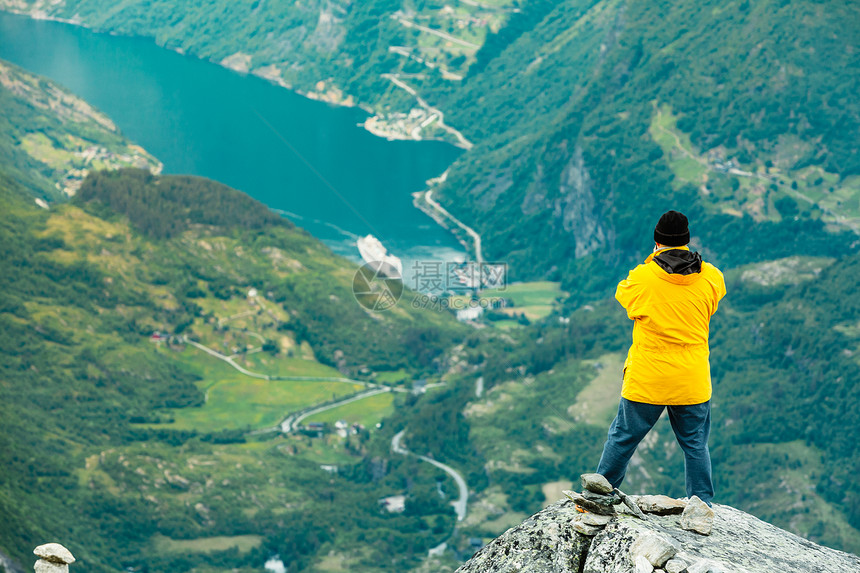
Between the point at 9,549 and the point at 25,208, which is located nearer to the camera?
the point at 9,549

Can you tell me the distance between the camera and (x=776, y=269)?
143 metres

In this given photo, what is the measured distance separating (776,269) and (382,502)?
228ft

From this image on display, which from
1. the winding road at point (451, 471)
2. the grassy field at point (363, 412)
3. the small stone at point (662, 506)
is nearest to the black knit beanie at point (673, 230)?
the small stone at point (662, 506)

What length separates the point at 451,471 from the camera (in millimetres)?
113875

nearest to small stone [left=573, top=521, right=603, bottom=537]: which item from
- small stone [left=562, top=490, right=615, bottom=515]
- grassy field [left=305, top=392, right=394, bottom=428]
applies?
small stone [left=562, top=490, right=615, bottom=515]

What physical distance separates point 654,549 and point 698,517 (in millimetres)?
1849

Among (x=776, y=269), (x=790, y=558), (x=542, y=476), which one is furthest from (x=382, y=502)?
(x=790, y=558)

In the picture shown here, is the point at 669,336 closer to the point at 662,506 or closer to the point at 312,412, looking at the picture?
the point at 662,506

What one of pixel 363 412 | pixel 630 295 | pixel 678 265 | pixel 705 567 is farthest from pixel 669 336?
pixel 363 412

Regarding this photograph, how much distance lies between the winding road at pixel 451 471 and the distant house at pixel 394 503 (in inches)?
205

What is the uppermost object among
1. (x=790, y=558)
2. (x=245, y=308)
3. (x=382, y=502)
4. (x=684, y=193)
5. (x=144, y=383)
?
(x=684, y=193)

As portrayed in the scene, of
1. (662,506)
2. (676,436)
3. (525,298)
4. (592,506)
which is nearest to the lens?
(592,506)

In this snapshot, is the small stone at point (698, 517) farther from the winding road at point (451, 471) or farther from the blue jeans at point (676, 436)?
the winding road at point (451, 471)

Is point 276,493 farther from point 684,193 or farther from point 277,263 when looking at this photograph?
point 684,193
